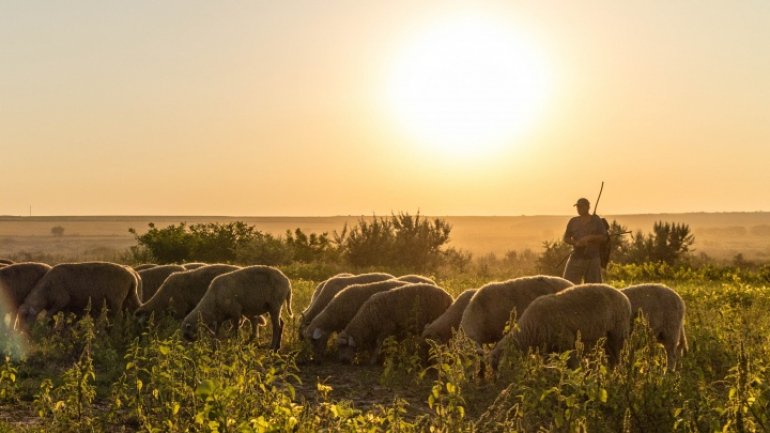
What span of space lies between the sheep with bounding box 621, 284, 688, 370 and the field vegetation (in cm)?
32

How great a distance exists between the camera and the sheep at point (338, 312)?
14.2m

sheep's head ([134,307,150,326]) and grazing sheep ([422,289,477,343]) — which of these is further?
sheep's head ([134,307,150,326])

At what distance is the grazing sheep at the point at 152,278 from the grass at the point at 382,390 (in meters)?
2.31

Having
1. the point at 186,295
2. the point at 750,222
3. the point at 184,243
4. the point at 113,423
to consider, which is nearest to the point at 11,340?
the point at 186,295

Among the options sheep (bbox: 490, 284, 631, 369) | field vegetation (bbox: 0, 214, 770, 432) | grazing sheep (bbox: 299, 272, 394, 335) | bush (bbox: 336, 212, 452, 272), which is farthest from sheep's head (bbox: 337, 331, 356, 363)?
bush (bbox: 336, 212, 452, 272)

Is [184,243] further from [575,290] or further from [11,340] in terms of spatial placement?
[575,290]

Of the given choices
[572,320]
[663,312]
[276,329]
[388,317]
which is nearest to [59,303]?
[276,329]

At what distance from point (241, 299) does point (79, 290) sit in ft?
10.8

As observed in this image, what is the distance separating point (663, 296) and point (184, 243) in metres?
29.2

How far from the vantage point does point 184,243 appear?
38.8 metres

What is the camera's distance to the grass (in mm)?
6418

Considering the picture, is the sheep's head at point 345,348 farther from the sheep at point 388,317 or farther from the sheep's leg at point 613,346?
the sheep's leg at point 613,346

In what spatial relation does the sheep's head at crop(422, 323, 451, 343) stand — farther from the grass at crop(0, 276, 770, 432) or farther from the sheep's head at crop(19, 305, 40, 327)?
the sheep's head at crop(19, 305, 40, 327)

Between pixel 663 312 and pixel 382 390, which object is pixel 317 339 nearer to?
pixel 382 390
